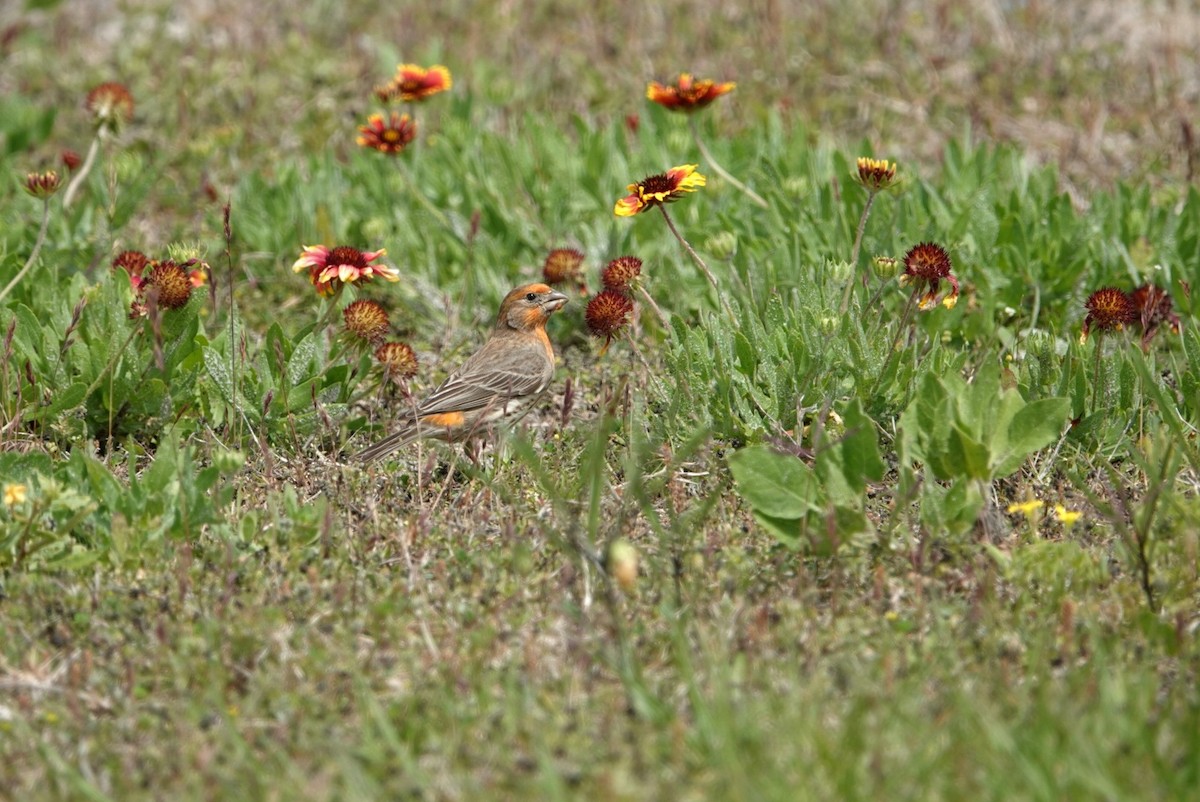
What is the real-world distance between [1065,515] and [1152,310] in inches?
50.0

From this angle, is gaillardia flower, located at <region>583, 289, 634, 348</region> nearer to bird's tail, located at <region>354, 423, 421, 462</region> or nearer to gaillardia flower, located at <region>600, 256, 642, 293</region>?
gaillardia flower, located at <region>600, 256, 642, 293</region>

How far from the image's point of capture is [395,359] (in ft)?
17.4

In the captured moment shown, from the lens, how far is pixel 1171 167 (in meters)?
7.60

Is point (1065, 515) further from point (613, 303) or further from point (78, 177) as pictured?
point (78, 177)

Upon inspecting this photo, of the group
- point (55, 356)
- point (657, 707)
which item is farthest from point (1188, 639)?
point (55, 356)

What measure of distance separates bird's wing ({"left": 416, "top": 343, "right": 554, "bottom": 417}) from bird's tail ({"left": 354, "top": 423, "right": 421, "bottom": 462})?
24 centimetres

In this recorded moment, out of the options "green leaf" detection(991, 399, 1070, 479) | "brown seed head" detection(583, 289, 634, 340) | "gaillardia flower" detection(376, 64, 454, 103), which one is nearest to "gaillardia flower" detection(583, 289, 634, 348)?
"brown seed head" detection(583, 289, 634, 340)

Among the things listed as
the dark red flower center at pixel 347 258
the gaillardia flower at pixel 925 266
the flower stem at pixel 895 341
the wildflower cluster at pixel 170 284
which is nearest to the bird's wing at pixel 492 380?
the dark red flower center at pixel 347 258

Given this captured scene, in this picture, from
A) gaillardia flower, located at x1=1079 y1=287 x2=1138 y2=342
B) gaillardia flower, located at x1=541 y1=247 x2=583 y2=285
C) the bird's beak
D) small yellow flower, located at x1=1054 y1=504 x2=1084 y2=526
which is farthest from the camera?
gaillardia flower, located at x1=541 y1=247 x2=583 y2=285

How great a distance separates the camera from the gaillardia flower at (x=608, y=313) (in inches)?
207

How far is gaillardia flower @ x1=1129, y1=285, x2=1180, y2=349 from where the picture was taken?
5.11 m

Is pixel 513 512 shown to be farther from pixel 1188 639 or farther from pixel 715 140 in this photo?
pixel 715 140

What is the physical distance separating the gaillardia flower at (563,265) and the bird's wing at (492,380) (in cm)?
41

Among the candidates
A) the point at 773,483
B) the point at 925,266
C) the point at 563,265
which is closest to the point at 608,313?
the point at 563,265
